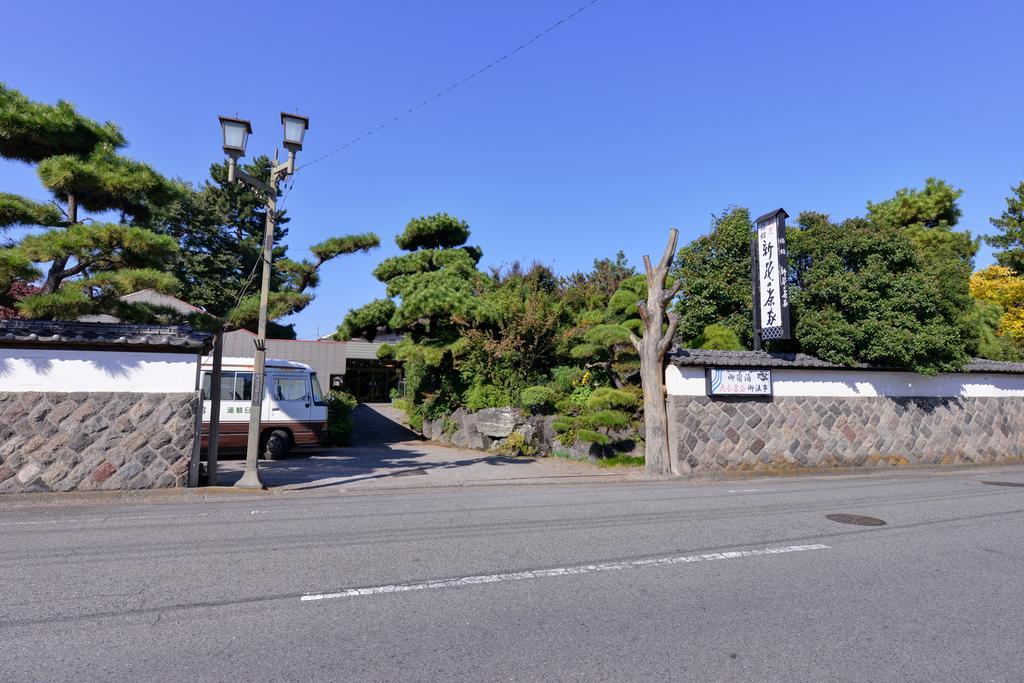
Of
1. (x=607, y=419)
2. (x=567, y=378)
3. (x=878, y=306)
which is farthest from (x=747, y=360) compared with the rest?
(x=567, y=378)

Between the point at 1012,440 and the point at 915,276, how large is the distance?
635cm

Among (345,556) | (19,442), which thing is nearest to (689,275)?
(345,556)

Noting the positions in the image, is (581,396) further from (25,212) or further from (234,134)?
(25,212)

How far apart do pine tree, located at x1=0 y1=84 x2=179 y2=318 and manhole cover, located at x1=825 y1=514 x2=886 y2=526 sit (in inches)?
414

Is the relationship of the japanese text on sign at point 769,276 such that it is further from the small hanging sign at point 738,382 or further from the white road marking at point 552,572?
the white road marking at point 552,572

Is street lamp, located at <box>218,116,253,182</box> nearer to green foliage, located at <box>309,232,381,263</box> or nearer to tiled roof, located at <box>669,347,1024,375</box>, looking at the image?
green foliage, located at <box>309,232,381,263</box>

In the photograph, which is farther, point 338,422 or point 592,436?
point 338,422

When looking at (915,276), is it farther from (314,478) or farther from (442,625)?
(442,625)

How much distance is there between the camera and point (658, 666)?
10.9ft

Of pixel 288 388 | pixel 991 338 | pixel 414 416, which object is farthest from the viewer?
pixel 414 416

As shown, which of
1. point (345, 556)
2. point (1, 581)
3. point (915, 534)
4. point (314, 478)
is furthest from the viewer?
point (314, 478)

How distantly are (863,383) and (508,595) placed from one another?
13.9 meters

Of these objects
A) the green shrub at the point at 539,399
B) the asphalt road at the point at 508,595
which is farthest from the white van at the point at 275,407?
the asphalt road at the point at 508,595

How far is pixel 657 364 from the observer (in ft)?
44.1
